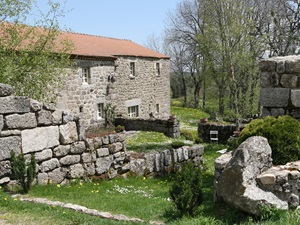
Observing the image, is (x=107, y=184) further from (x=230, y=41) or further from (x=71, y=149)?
(x=230, y=41)

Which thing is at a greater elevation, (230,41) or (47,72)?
(230,41)

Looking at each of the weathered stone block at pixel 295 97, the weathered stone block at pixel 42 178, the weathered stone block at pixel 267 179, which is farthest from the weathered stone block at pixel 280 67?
the weathered stone block at pixel 42 178

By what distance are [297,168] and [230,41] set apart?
16.8 metres

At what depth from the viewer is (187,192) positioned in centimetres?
510

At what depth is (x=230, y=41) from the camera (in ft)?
68.7

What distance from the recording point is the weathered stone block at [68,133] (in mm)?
7818

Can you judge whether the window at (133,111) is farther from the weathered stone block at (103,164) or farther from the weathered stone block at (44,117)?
the weathered stone block at (44,117)

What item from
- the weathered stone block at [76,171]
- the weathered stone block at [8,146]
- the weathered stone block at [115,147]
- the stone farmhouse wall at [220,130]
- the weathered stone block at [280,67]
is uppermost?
the weathered stone block at [280,67]

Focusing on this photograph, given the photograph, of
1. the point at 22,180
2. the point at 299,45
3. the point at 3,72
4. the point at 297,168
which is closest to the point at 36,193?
the point at 22,180

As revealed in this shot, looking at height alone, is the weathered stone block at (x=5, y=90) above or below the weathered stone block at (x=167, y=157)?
above

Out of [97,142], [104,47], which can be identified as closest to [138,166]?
[97,142]

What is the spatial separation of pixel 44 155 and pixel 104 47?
58.3 ft

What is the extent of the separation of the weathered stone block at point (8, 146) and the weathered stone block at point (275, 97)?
5282 millimetres

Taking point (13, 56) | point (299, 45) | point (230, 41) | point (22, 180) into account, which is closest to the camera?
point (22, 180)
